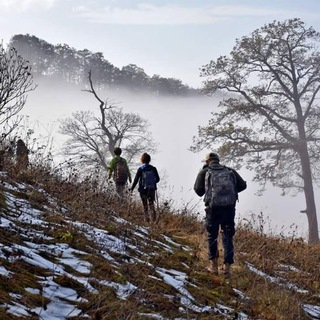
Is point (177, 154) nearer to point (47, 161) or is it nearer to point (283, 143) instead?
point (283, 143)

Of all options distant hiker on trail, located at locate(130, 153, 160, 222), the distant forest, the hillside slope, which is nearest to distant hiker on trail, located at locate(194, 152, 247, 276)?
the hillside slope

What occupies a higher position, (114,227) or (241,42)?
(241,42)

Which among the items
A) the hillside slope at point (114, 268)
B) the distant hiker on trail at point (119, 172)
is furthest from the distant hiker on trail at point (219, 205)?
Result: the distant hiker on trail at point (119, 172)

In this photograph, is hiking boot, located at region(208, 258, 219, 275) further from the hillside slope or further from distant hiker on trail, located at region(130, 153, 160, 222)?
distant hiker on trail, located at region(130, 153, 160, 222)

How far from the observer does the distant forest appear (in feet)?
260

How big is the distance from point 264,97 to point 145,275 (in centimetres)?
1924

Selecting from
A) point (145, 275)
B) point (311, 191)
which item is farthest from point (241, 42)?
point (145, 275)

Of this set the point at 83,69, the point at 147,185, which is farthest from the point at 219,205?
the point at 83,69

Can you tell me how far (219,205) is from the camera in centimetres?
700

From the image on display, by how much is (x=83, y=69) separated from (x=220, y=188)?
82.4 metres

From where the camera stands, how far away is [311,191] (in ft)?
74.1

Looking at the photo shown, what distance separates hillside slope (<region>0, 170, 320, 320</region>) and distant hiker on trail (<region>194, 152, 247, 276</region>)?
307mm

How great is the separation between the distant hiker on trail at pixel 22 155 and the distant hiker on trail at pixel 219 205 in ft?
11.9

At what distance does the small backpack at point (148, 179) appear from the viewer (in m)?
10.2
